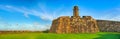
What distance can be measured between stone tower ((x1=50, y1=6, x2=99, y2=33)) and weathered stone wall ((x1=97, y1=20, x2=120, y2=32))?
24.4 feet

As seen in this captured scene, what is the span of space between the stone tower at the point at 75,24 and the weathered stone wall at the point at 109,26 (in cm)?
743

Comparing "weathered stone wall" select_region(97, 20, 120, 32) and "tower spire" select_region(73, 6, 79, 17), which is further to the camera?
"weathered stone wall" select_region(97, 20, 120, 32)

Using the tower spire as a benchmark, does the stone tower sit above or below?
below

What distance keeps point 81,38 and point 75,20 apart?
10290mm

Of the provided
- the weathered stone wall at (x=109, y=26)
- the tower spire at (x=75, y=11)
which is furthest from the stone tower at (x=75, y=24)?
the weathered stone wall at (x=109, y=26)

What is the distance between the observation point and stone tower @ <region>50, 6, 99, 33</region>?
42906 millimetres

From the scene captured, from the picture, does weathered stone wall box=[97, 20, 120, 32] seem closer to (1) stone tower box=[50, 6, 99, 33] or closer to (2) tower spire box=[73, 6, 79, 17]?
(1) stone tower box=[50, 6, 99, 33]

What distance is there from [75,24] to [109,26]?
10299mm

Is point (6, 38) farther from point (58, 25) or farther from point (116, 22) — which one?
point (116, 22)

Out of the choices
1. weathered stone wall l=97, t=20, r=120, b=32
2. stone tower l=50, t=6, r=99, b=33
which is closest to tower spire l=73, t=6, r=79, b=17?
stone tower l=50, t=6, r=99, b=33

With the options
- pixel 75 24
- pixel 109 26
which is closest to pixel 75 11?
pixel 75 24

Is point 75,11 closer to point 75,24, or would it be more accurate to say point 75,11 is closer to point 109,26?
point 75,24

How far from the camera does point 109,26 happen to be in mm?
51250

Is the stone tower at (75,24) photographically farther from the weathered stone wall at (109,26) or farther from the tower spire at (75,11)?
the weathered stone wall at (109,26)
